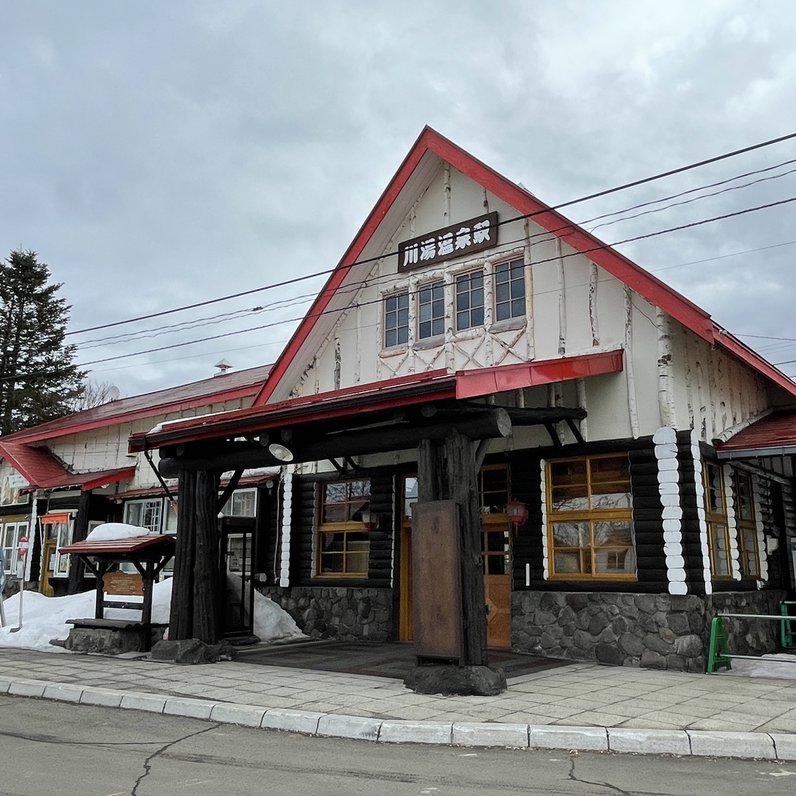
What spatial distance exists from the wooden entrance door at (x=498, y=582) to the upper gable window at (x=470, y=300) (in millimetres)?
3602

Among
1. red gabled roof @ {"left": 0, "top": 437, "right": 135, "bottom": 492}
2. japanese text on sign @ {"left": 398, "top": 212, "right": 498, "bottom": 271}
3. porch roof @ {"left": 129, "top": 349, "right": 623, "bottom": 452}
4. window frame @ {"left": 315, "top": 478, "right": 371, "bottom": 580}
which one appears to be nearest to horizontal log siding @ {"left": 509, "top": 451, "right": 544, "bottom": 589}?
porch roof @ {"left": 129, "top": 349, "right": 623, "bottom": 452}

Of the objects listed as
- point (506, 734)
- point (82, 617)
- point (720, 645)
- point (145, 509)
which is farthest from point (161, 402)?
point (506, 734)

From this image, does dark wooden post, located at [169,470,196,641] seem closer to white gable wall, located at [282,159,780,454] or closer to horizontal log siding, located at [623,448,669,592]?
white gable wall, located at [282,159,780,454]

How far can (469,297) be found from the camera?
1452cm

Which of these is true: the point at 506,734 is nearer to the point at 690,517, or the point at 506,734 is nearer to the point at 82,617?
the point at 690,517

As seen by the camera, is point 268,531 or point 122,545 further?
point 268,531

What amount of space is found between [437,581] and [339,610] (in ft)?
21.1

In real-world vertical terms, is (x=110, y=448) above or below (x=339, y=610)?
above

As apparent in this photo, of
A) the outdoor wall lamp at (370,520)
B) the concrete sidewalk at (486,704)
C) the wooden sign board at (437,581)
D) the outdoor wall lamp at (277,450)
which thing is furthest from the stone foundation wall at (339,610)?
the wooden sign board at (437,581)

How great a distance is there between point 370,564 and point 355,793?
32.0 feet

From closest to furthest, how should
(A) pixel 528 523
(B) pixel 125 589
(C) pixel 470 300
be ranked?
1. (A) pixel 528 523
2. (B) pixel 125 589
3. (C) pixel 470 300

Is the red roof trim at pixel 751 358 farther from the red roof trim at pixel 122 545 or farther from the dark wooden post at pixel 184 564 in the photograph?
the red roof trim at pixel 122 545

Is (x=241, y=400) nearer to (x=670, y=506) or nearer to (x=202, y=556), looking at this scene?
(x=202, y=556)

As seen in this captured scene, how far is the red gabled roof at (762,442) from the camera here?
11.8 meters
